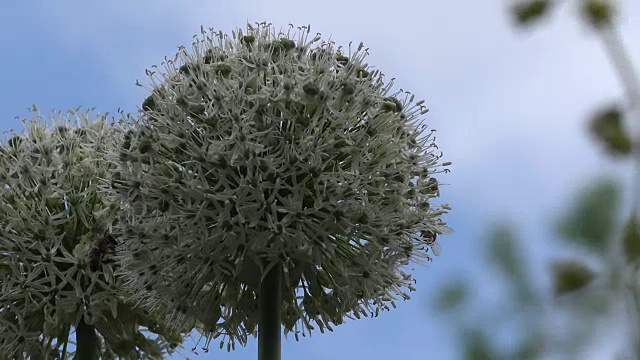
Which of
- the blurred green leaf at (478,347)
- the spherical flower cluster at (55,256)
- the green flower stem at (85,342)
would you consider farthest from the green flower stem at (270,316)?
the blurred green leaf at (478,347)

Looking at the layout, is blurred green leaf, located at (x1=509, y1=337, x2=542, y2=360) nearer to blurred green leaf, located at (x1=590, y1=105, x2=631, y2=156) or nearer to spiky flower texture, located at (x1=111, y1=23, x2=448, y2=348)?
blurred green leaf, located at (x1=590, y1=105, x2=631, y2=156)

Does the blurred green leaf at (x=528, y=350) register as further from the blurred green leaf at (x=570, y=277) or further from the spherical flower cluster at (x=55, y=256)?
the spherical flower cluster at (x=55, y=256)

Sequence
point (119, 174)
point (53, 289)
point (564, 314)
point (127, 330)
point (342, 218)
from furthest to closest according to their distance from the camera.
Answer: point (127, 330), point (53, 289), point (119, 174), point (342, 218), point (564, 314)

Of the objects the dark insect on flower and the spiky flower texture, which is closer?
the spiky flower texture

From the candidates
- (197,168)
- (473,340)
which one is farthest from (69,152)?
(473,340)

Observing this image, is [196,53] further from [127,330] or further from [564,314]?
[564,314]

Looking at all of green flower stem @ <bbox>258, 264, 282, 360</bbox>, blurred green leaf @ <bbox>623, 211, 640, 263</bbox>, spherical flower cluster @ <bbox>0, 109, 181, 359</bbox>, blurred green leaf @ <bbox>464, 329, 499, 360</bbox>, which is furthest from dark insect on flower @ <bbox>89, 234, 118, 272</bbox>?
blurred green leaf @ <bbox>623, 211, 640, 263</bbox>

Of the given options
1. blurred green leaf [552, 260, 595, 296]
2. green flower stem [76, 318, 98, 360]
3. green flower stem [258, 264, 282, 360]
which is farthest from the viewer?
green flower stem [76, 318, 98, 360]
